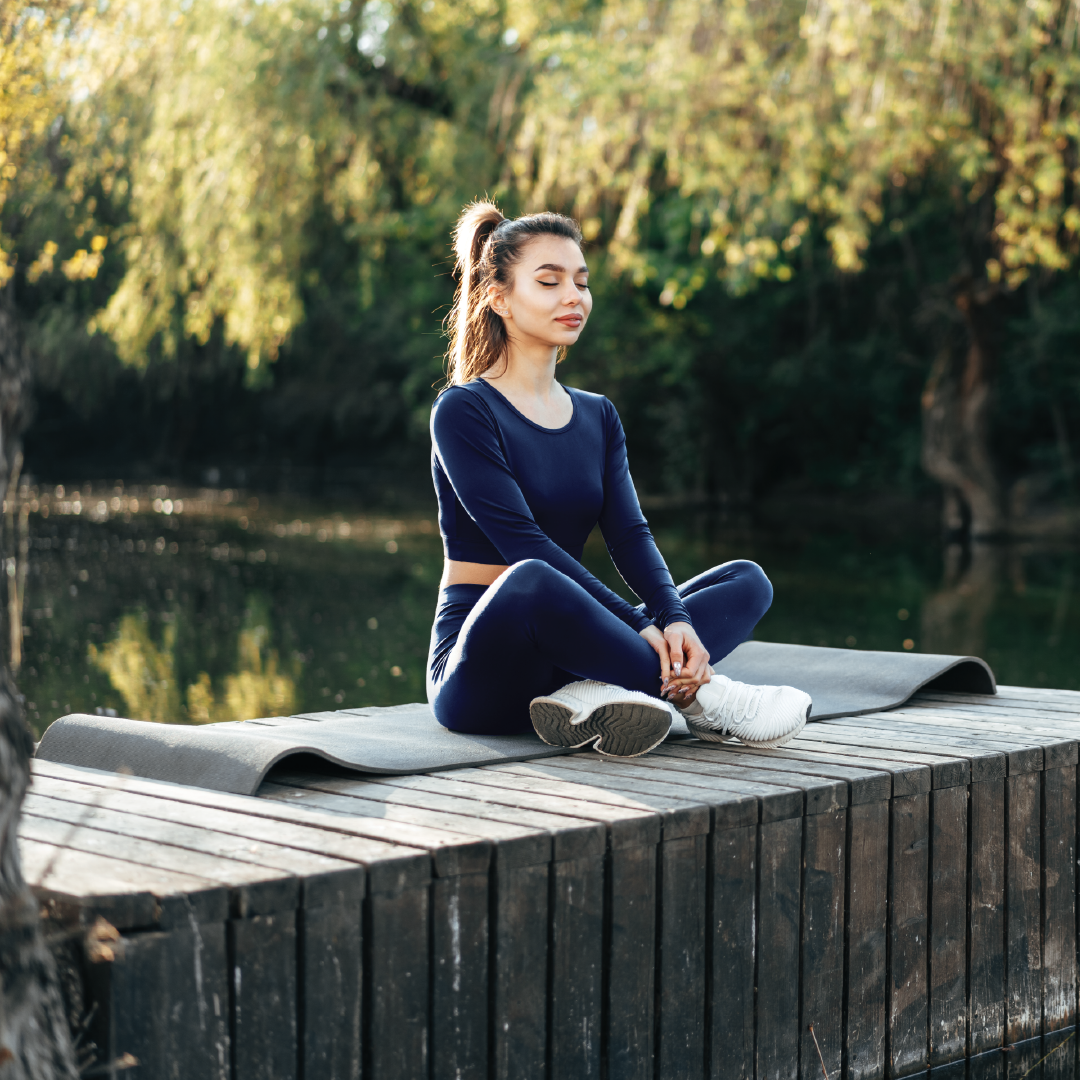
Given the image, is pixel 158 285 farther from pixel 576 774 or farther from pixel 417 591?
pixel 576 774

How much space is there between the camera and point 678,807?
266 centimetres

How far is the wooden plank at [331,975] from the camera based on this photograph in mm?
2201

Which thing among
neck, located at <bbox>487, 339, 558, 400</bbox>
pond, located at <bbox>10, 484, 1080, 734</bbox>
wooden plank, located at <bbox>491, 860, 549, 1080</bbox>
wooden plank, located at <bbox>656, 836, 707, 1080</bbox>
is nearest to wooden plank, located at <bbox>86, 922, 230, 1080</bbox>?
wooden plank, located at <bbox>491, 860, 549, 1080</bbox>

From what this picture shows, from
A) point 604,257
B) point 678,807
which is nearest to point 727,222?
point 604,257

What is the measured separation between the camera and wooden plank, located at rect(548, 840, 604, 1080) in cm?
249

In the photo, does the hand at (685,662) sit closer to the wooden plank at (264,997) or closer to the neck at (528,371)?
the neck at (528,371)

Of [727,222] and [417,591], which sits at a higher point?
[727,222]

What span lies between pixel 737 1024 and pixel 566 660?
89 centimetres

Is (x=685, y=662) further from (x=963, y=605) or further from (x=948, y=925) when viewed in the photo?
(x=963, y=605)

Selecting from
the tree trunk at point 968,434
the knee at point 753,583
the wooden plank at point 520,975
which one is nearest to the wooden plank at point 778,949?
the wooden plank at point 520,975

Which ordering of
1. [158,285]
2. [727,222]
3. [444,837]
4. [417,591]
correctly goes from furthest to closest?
[158,285], [727,222], [417,591], [444,837]

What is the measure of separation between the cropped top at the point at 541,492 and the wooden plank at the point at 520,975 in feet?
3.37

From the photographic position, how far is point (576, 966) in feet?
8.27

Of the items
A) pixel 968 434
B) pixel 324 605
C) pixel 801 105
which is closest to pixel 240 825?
pixel 324 605
